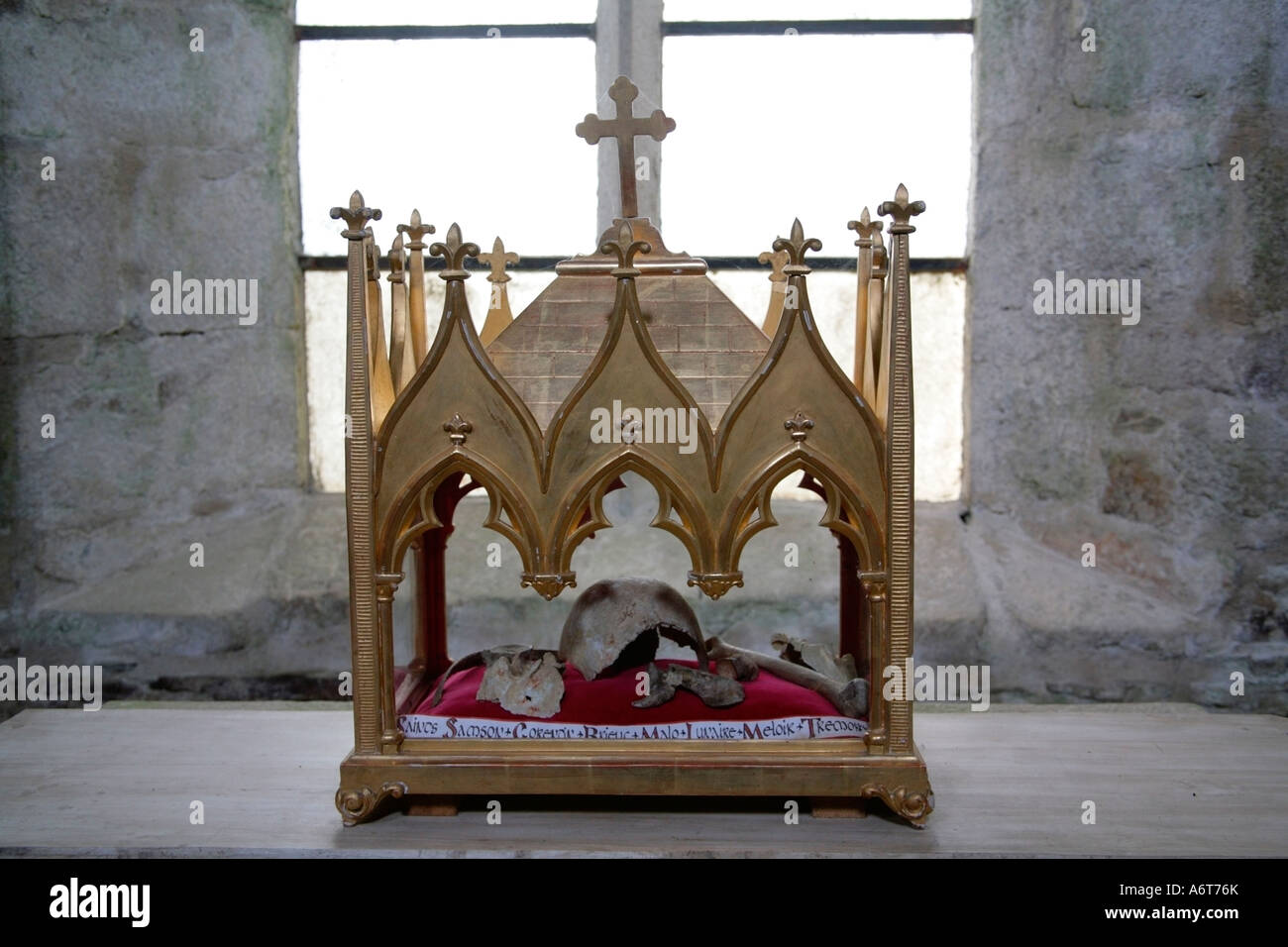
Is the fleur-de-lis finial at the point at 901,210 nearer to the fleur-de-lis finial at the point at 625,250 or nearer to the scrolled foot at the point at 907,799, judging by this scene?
the fleur-de-lis finial at the point at 625,250

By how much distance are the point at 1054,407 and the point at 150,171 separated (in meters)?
2.85

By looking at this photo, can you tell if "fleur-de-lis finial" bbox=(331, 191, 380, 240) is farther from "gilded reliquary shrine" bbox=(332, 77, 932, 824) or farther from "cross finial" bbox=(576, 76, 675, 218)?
"cross finial" bbox=(576, 76, 675, 218)

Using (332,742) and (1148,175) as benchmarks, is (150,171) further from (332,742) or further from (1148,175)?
(1148,175)

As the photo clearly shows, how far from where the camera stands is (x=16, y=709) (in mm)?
3889

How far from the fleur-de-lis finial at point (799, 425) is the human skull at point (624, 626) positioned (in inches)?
17.8

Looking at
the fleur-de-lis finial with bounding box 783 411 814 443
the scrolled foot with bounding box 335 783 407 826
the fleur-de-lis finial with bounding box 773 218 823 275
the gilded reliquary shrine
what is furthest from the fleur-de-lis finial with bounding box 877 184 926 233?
the scrolled foot with bounding box 335 783 407 826

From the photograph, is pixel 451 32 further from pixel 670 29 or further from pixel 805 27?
pixel 805 27

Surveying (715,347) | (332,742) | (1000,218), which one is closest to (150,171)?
(332,742)

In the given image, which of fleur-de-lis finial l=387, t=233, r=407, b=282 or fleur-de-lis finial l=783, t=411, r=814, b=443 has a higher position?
fleur-de-lis finial l=387, t=233, r=407, b=282

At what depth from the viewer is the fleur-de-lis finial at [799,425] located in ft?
7.54

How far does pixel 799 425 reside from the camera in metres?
2.30

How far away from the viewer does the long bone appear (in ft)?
8.15

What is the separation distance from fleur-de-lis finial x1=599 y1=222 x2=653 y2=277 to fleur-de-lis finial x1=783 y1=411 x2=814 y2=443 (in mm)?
388

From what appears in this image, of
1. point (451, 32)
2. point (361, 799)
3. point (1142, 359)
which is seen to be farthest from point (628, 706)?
point (451, 32)
